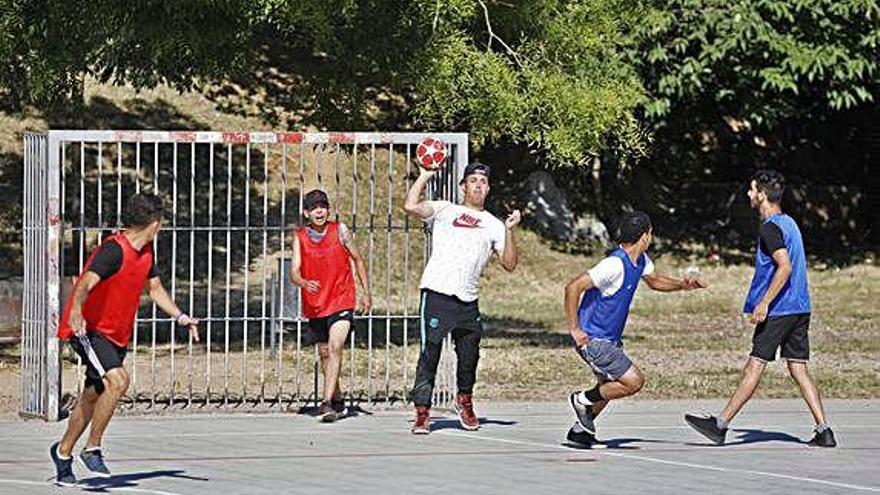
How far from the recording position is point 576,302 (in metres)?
12.0

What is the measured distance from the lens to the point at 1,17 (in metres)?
18.4

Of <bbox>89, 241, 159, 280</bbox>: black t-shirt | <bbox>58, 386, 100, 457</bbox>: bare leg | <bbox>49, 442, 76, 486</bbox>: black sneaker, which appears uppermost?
A: <bbox>89, 241, 159, 280</bbox>: black t-shirt

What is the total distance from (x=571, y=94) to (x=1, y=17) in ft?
18.4

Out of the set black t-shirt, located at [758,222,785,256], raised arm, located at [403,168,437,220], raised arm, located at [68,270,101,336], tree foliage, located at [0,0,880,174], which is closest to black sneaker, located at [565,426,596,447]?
black t-shirt, located at [758,222,785,256]

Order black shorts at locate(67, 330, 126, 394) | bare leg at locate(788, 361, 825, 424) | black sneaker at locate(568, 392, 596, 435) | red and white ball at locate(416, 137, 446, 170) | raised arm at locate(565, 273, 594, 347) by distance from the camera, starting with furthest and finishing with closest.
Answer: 1. red and white ball at locate(416, 137, 446, 170)
2. bare leg at locate(788, 361, 825, 424)
3. black sneaker at locate(568, 392, 596, 435)
4. raised arm at locate(565, 273, 594, 347)
5. black shorts at locate(67, 330, 126, 394)

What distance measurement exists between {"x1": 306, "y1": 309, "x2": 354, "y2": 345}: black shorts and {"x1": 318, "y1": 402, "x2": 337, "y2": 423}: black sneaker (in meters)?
0.49

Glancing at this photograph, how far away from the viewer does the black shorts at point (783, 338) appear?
1289 centimetres

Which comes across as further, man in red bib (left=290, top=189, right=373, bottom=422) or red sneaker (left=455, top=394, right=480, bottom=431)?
man in red bib (left=290, top=189, right=373, bottom=422)

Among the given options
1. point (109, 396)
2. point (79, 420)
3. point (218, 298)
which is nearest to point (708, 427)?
point (109, 396)

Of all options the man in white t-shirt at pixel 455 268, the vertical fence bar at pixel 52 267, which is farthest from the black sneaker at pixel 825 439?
the vertical fence bar at pixel 52 267

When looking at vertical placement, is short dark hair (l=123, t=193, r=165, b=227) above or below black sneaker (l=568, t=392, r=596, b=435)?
above

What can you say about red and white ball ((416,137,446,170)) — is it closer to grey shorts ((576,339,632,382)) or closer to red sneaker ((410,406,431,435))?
red sneaker ((410,406,431,435))

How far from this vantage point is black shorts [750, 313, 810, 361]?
1289 cm

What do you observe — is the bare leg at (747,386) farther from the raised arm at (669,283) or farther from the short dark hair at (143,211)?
the short dark hair at (143,211)
